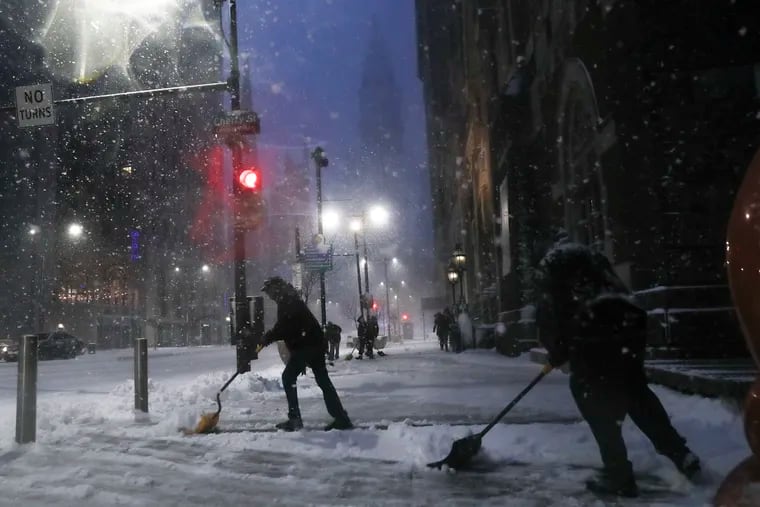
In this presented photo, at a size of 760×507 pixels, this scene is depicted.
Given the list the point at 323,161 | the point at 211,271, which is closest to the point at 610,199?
the point at 323,161

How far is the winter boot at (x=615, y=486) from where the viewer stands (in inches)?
159

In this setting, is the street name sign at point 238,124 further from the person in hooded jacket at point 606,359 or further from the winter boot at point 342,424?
the person in hooded jacket at point 606,359

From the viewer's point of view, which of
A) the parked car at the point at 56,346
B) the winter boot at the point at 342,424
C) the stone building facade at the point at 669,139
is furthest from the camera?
the parked car at the point at 56,346

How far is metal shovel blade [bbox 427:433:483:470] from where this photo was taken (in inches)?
195

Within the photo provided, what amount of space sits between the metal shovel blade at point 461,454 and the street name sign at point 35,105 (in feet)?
33.8

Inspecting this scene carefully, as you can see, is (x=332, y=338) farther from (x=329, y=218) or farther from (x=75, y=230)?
(x=75, y=230)

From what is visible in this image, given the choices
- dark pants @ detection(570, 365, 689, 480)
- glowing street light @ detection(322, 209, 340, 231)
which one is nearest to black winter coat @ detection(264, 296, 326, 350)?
dark pants @ detection(570, 365, 689, 480)

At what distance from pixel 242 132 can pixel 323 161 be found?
12.5m

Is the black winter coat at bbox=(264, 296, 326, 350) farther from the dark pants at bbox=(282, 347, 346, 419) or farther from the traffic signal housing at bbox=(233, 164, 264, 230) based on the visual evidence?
the traffic signal housing at bbox=(233, 164, 264, 230)

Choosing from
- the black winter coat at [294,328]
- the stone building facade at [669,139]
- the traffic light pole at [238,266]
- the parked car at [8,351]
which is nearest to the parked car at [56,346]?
the parked car at [8,351]

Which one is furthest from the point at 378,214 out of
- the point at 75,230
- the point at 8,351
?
the point at 75,230

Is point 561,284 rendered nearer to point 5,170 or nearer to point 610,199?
point 610,199

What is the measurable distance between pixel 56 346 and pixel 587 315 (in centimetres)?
3915

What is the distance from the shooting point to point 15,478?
5098 millimetres
